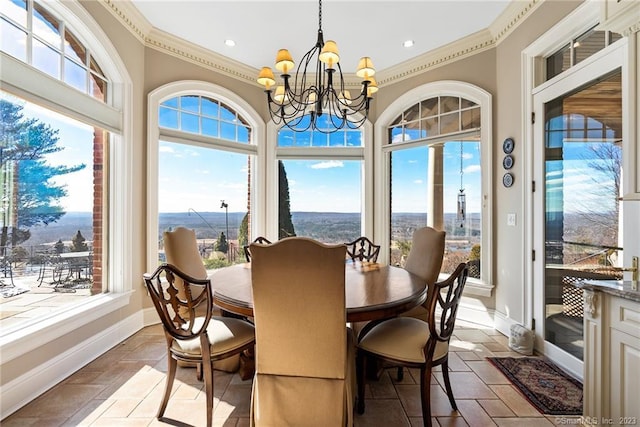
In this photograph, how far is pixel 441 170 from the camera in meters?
4.12

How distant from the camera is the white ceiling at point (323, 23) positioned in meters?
3.00

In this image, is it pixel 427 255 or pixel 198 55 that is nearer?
pixel 427 255

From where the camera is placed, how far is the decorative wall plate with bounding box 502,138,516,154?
10.7 ft

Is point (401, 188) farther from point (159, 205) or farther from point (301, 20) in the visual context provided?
point (159, 205)

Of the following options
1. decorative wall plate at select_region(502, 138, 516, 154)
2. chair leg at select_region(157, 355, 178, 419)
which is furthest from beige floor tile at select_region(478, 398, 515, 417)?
decorative wall plate at select_region(502, 138, 516, 154)

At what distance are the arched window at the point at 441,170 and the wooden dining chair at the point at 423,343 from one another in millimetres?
1972

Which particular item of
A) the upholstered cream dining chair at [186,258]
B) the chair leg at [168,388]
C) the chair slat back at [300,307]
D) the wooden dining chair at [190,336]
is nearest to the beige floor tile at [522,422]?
the chair slat back at [300,307]

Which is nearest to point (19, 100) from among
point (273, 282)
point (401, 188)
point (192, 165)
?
point (192, 165)

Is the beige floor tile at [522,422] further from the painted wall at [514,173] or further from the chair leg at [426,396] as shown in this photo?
the painted wall at [514,173]

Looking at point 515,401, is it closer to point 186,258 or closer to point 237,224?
point 186,258

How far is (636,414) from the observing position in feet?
5.05

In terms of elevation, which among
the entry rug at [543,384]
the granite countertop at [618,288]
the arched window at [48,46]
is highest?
the arched window at [48,46]

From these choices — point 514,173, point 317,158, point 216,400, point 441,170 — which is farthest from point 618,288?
point 317,158

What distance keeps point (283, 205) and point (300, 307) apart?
320 cm
